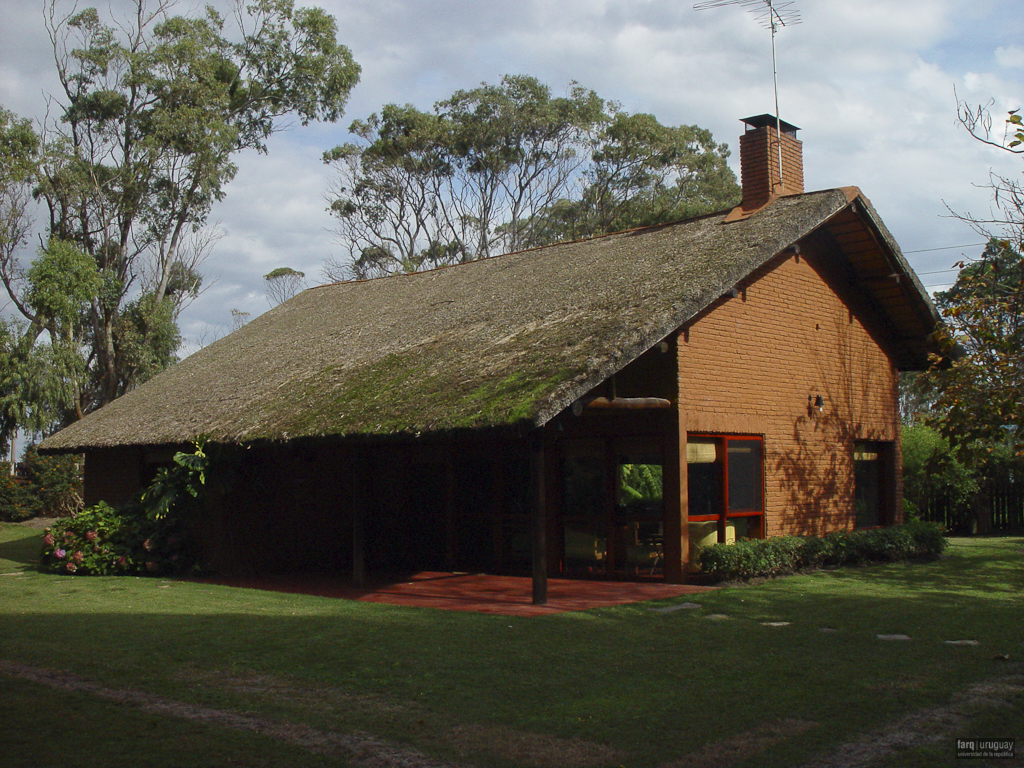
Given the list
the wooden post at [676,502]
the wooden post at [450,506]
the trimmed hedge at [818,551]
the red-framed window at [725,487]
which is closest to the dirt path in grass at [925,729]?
the trimmed hedge at [818,551]

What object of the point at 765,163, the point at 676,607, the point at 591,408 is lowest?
the point at 676,607

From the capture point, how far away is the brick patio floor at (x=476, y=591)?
11031 mm

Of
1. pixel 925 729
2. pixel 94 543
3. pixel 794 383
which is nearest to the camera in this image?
pixel 925 729

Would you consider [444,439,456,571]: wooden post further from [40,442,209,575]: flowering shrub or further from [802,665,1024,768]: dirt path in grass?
[802,665,1024,768]: dirt path in grass

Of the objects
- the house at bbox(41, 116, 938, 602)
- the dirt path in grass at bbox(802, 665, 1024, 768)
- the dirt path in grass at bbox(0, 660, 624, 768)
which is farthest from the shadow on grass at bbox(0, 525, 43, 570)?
the dirt path in grass at bbox(802, 665, 1024, 768)

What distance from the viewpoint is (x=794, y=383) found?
14836 mm

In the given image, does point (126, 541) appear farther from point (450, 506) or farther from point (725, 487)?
point (725, 487)

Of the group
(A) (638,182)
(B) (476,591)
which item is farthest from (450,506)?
(A) (638,182)

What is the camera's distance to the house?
11656 mm

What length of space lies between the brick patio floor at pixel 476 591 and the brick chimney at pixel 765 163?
708cm

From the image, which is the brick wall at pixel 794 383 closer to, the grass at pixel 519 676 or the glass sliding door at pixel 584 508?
the glass sliding door at pixel 584 508

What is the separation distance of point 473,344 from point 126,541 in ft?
23.3

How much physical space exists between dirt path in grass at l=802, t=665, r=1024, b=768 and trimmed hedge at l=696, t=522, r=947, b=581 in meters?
5.87

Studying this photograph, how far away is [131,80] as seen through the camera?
3322 cm
